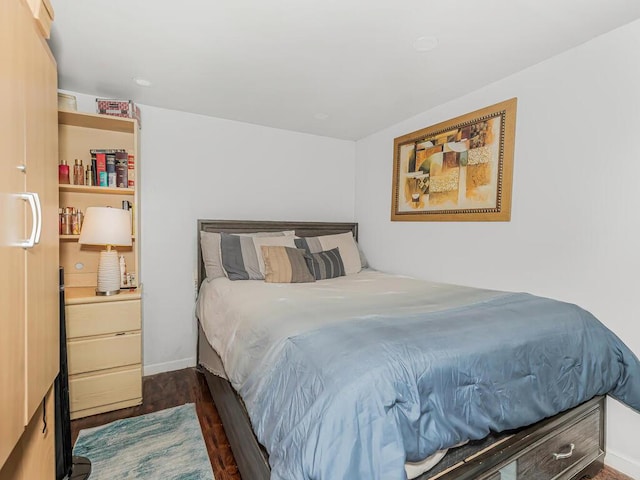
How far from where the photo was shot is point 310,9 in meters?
1.58

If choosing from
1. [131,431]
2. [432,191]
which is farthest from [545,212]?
[131,431]

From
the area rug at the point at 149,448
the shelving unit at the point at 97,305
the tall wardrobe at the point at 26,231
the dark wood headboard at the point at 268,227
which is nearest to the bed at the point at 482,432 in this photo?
the area rug at the point at 149,448

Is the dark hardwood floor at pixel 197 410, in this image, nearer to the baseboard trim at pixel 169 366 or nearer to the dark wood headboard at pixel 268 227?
the baseboard trim at pixel 169 366

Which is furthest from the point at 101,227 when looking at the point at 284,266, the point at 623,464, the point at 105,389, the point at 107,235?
the point at 623,464

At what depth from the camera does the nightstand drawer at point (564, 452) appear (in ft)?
4.58

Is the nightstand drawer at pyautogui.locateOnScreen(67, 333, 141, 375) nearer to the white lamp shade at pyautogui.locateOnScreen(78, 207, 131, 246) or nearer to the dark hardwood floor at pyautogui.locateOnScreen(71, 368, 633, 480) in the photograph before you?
the dark hardwood floor at pyautogui.locateOnScreen(71, 368, 633, 480)

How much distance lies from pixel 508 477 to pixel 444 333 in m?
0.65

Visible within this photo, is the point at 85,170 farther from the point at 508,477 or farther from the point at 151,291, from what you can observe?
the point at 508,477

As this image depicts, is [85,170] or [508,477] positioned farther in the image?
[85,170]

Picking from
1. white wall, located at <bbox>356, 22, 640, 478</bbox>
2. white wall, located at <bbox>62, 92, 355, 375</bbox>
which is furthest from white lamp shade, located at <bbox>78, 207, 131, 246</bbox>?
white wall, located at <bbox>356, 22, 640, 478</bbox>

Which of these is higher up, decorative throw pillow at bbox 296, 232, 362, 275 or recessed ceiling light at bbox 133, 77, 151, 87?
recessed ceiling light at bbox 133, 77, 151, 87

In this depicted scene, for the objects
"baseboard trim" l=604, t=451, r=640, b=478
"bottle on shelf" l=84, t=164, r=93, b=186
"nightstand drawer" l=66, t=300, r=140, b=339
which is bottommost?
"baseboard trim" l=604, t=451, r=640, b=478

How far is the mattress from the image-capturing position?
3.19ft

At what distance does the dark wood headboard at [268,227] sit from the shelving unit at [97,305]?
0.52 metres
